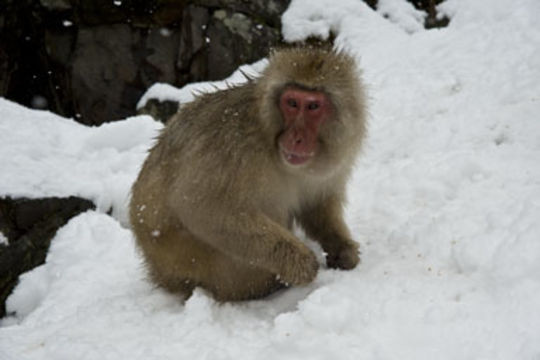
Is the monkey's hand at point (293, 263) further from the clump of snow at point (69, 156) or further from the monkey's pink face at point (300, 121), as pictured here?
the clump of snow at point (69, 156)

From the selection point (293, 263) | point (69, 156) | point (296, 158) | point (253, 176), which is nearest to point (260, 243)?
point (293, 263)

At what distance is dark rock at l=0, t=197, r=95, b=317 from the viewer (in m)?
4.14

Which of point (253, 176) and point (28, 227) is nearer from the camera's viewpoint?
point (253, 176)

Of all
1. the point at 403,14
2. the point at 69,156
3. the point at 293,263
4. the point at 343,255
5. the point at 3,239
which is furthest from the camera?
the point at 403,14

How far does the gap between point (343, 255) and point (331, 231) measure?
248 millimetres

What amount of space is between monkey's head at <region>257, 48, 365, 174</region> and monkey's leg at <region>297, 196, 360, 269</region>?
525 mm

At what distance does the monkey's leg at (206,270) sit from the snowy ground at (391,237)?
0.33 feet

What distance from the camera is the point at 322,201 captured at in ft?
11.0

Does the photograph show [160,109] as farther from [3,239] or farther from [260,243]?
[260,243]

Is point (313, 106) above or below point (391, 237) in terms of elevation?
above

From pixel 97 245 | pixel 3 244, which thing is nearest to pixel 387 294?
pixel 97 245

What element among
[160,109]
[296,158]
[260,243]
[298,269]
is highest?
[296,158]

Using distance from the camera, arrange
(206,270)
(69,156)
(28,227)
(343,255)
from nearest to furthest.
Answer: (206,270), (343,255), (28,227), (69,156)

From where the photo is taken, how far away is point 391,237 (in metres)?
3.21
